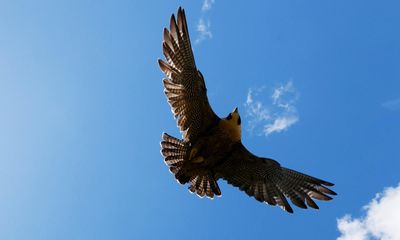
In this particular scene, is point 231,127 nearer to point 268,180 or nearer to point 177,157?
point 177,157

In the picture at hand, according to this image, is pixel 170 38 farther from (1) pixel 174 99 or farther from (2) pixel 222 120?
(2) pixel 222 120

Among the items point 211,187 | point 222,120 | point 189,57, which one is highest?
point 189,57

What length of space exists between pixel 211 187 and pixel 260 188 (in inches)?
44.9

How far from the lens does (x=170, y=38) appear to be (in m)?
11.2

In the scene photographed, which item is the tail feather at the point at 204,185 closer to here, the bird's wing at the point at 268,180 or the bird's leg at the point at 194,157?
the bird's wing at the point at 268,180

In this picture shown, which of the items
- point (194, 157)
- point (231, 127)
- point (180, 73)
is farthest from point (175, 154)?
point (180, 73)

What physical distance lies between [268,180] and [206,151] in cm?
168

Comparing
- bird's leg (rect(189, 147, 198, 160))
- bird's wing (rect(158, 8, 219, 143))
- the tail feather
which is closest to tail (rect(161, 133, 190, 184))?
bird's leg (rect(189, 147, 198, 160))

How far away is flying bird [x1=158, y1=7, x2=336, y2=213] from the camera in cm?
1123

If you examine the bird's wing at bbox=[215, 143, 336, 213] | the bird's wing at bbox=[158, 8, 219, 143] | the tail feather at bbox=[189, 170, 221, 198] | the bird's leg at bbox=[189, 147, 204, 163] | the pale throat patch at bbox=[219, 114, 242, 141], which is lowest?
the tail feather at bbox=[189, 170, 221, 198]

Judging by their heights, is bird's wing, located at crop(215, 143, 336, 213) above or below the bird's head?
below

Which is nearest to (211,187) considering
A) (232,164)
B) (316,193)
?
(232,164)

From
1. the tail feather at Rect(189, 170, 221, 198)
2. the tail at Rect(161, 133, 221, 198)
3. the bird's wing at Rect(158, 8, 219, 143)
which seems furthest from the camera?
the tail feather at Rect(189, 170, 221, 198)

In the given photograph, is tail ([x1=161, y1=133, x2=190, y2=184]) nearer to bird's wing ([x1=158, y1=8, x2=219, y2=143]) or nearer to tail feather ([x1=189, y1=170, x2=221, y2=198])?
tail feather ([x1=189, y1=170, x2=221, y2=198])
